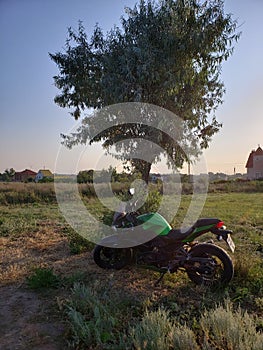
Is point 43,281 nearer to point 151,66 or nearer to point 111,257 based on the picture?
point 111,257

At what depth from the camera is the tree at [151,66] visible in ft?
19.5

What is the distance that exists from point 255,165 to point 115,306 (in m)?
Answer: 48.3

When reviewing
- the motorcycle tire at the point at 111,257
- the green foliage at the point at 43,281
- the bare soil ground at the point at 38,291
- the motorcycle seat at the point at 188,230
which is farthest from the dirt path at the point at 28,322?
the motorcycle seat at the point at 188,230

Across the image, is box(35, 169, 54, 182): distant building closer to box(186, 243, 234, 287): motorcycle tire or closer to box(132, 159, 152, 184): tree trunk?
box(132, 159, 152, 184): tree trunk

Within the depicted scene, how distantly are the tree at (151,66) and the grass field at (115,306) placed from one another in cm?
282

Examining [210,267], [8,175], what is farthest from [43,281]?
[8,175]

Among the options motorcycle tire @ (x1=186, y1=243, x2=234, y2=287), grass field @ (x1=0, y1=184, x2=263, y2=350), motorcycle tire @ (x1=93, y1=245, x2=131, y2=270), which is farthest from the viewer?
motorcycle tire @ (x1=93, y1=245, x2=131, y2=270)

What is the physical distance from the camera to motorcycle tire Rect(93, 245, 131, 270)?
432 cm

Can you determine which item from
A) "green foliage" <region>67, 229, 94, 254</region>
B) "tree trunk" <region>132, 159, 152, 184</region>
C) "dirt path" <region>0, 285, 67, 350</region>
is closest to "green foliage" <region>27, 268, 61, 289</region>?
"dirt path" <region>0, 285, 67, 350</region>

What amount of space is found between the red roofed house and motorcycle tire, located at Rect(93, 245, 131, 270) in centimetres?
4575

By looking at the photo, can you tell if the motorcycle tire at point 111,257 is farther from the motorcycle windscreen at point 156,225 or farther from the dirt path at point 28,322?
the dirt path at point 28,322

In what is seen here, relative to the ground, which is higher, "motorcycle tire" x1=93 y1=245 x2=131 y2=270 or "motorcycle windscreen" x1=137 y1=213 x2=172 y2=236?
"motorcycle windscreen" x1=137 y1=213 x2=172 y2=236

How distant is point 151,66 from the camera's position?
19.3ft

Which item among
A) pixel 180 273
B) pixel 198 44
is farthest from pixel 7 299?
pixel 198 44
